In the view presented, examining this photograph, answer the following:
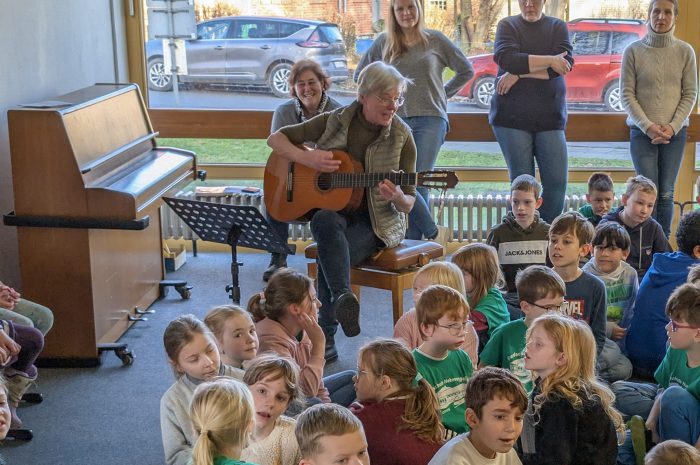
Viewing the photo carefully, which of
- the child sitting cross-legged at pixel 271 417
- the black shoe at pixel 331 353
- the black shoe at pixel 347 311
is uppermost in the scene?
the child sitting cross-legged at pixel 271 417

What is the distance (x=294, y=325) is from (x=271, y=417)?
2.94 feet

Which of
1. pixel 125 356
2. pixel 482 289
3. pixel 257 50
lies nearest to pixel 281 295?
pixel 482 289

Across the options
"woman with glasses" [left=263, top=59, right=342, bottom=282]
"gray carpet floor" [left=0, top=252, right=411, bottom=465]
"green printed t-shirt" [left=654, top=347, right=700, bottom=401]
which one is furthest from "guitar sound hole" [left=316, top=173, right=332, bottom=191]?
"green printed t-shirt" [left=654, top=347, right=700, bottom=401]

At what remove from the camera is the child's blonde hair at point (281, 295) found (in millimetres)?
3572

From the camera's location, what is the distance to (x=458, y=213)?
6727 mm

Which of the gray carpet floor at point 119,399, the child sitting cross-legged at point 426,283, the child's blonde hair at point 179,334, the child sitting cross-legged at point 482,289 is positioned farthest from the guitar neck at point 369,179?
the child's blonde hair at point 179,334

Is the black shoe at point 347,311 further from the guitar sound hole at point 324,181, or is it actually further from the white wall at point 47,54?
the white wall at point 47,54

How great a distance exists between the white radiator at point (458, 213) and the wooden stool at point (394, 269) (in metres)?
1.70

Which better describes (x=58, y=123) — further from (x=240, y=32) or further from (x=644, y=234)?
(x=644, y=234)

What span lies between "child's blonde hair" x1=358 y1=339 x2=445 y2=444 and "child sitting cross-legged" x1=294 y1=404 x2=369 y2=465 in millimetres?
375

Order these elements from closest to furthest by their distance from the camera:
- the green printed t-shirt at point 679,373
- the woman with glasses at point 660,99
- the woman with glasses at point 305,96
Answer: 1. the green printed t-shirt at point 679,373
2. the woman with glasses at point 305,96
3. the woman with glasses at point 660,99

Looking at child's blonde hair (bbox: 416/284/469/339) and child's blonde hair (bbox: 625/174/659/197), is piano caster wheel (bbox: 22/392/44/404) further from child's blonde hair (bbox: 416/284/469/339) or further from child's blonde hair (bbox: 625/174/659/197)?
child's blonde hair (bbox: 625/174/659/197)

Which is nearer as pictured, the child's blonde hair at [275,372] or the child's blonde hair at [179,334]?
the child's blonde hair at [275,372]

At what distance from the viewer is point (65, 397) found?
4402mm
